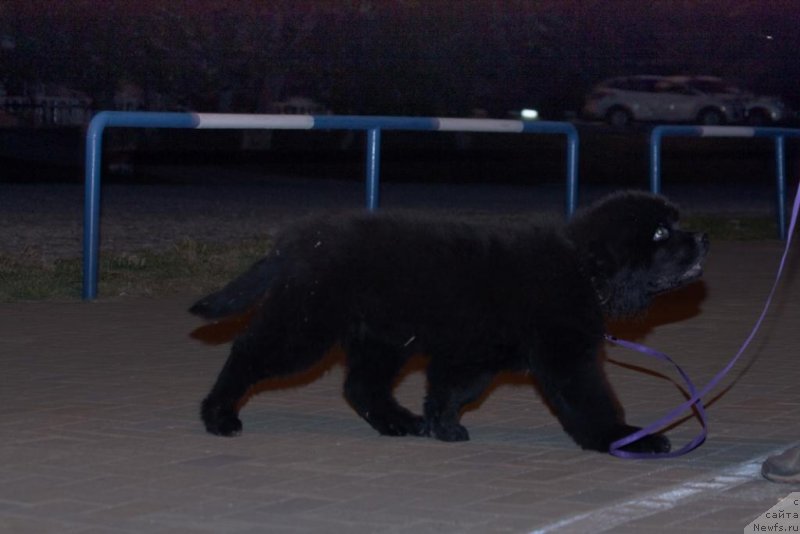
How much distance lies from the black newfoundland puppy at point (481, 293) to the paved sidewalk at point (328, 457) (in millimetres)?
371

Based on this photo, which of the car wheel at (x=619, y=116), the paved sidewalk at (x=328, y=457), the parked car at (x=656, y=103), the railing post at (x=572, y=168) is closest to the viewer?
the paved sidewalk at (x=328, y=457)

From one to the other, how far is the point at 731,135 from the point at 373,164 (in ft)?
15.7

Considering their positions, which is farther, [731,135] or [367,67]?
[367,67]

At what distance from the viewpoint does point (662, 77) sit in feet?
141

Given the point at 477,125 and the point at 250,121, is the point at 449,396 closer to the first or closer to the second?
the point at 250,121

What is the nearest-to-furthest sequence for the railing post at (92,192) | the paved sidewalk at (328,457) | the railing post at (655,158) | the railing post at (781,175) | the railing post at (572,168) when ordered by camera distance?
the paved sidewalk at (328,457) → the railing post at (92,192) → the railing post at (572,168) → the railing post at (655,158) → the railing post at (781,175)

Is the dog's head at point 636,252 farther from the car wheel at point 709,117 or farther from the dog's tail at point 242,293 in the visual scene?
the car wheel at point 709,117

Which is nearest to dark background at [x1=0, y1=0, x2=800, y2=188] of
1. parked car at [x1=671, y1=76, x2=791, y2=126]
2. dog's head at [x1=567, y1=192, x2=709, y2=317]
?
parked car at [x1=671, y1=76, x2=791, y2=126]

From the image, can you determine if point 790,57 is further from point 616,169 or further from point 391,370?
point 391,370

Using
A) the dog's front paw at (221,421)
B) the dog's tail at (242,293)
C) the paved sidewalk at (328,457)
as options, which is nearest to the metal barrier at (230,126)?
the paved sidewalk at (328,457)

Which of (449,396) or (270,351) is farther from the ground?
(270,351)

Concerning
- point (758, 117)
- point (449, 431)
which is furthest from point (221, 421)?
point (758, 117)

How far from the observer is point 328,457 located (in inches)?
235

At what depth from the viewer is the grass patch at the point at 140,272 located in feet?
35.6
